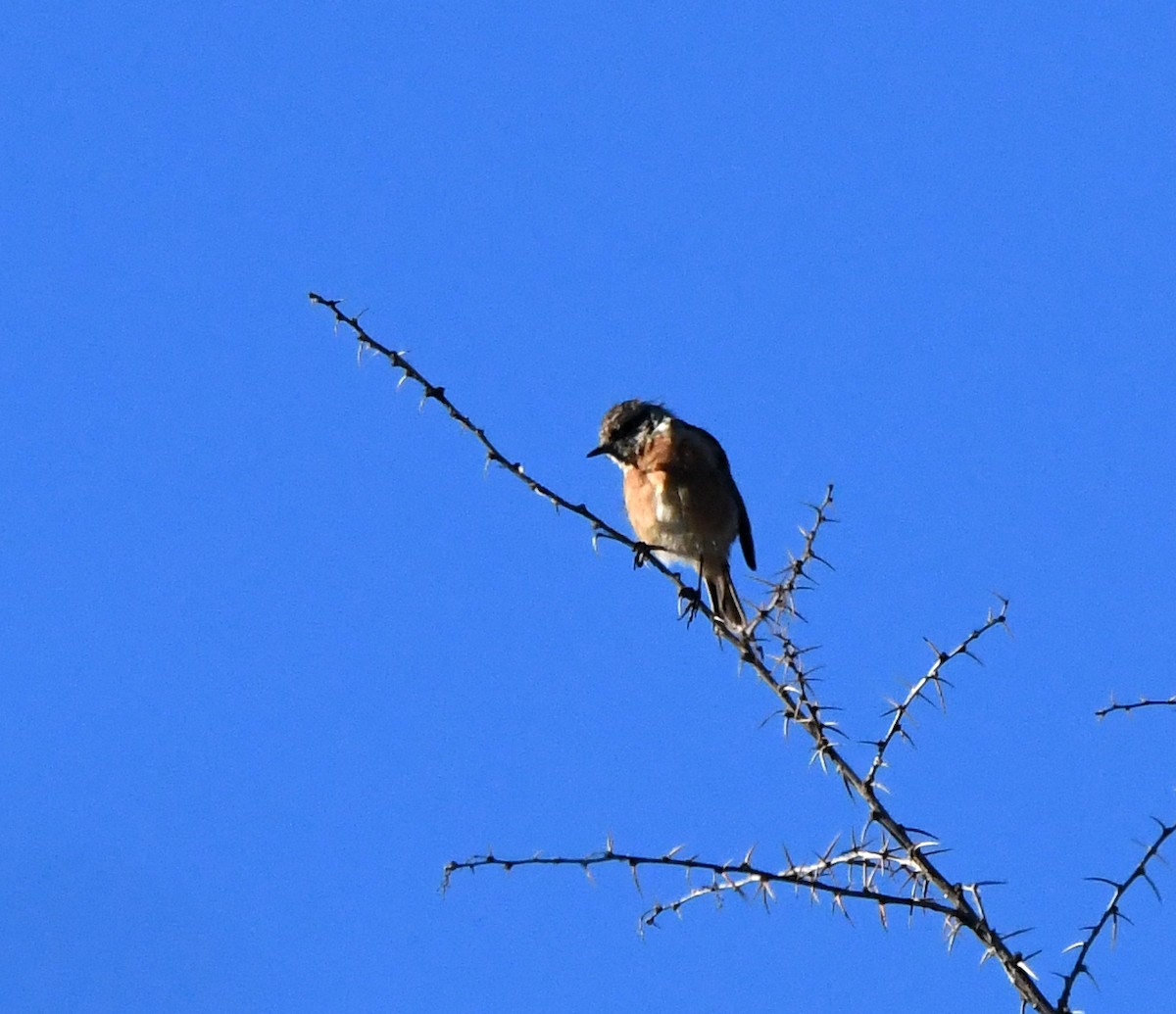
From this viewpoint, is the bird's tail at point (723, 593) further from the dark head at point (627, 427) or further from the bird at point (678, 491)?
the dark head at point (627, 427)

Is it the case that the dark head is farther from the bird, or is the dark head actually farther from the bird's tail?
the bird's tail

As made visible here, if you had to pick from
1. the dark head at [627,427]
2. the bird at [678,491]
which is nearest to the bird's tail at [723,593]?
the bird at [678,491]

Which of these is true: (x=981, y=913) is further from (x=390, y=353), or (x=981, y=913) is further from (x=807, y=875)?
(x=390, y=353)

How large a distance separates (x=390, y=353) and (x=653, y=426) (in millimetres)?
3600

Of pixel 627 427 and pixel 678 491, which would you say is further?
pixel 627 427

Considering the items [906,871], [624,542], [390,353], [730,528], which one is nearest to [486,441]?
[390,353]

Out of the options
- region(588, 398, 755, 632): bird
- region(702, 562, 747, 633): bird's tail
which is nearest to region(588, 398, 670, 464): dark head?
region(588, 398, 755, 632): bird

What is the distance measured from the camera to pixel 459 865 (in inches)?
112

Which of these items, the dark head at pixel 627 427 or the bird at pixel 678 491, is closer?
the bird at pixel 678 491

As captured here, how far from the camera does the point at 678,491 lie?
22.5 ft

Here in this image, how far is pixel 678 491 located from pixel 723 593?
0.62 m

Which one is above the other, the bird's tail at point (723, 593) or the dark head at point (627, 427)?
the dark head at point (627, 427)

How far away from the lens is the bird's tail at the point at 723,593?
7.07 meters

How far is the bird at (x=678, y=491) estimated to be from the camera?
6867 millimetres
